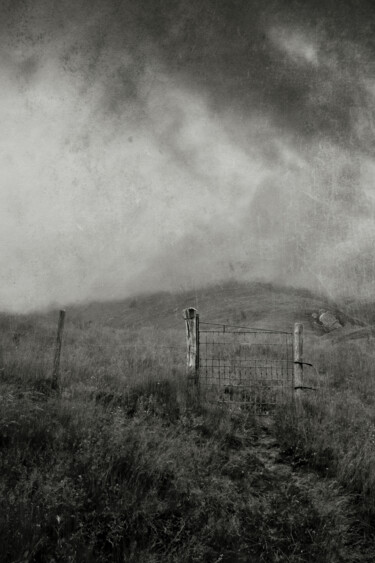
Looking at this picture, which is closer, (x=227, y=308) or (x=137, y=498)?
(x=137, y=498)

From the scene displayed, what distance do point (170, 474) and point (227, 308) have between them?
4664 cm

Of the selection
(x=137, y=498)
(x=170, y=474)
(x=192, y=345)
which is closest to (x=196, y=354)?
(x=192, y=345)

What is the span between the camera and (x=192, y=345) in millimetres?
9359

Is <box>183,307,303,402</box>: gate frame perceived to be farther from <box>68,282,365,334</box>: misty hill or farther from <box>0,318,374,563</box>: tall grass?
<box>68,282,365,334</box>: misty hill

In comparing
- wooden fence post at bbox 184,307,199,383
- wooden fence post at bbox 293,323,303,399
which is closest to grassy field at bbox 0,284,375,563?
wooden fence post at bbox 293,323,303,399

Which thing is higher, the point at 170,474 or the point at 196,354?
the point at 196,354

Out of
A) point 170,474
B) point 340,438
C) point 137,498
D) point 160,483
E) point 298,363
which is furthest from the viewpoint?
point 298,363

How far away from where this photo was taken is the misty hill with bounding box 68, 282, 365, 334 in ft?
139

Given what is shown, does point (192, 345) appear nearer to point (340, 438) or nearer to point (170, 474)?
point (340, 438)

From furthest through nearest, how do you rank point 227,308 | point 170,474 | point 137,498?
point 227,308, point 170,474, point 137,498

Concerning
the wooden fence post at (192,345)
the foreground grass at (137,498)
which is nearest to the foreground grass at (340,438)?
the foreground grass at (137,498)

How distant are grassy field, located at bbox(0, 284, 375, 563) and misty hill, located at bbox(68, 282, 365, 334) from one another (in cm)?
2542

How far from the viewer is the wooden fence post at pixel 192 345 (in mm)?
9219

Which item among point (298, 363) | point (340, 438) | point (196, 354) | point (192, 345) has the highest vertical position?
point (192, 345)
